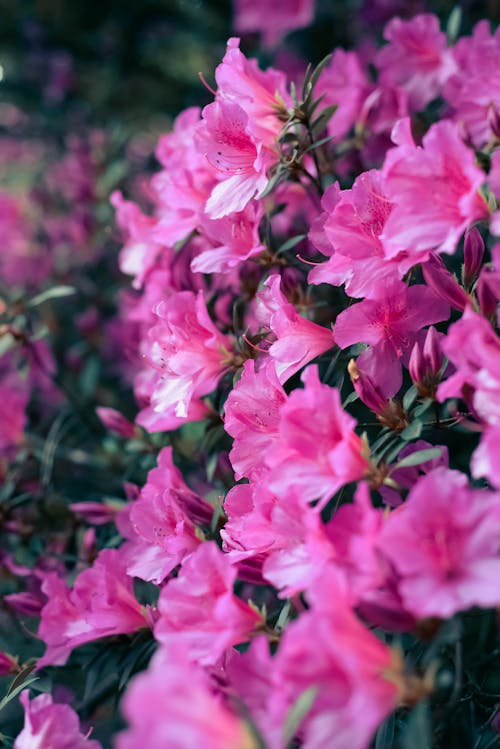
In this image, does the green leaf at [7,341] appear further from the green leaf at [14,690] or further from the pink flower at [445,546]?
the pink flower at [445,546]

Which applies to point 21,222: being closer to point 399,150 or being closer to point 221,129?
point 221,129

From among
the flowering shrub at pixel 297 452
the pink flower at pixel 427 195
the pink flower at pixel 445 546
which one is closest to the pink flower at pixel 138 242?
the flowering shrub at pixel 297 452

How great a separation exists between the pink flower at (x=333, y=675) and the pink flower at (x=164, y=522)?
36cm

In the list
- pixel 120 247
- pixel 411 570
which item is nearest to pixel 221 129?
pixel 411 570

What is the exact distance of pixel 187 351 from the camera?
118cm

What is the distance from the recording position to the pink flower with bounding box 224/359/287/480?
105cm

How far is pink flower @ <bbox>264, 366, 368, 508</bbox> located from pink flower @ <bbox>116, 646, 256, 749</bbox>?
242 mm

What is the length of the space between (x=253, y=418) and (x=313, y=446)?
17 centimetres

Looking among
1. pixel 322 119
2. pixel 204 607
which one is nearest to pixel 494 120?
pixel 322 119

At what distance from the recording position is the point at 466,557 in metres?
0.76

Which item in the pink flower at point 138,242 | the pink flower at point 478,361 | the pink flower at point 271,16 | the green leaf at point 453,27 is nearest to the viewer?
the pink flower at point 478,361

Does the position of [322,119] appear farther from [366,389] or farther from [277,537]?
[277,537]

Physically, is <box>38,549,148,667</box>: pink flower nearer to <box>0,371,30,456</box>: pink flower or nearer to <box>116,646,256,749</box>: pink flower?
<box>116,646,256,749</box>: pink flower

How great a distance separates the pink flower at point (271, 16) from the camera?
2.20 metres
